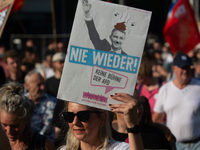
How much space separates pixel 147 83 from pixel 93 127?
3482 millimetres

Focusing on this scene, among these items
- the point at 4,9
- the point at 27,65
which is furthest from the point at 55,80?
the point at 4,9

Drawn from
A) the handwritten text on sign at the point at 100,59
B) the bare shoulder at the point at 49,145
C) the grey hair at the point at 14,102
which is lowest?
the bare shoulder at the point at 49,145

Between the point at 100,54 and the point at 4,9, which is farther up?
the point at 4,9

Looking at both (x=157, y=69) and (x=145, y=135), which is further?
(x=157, y=69)

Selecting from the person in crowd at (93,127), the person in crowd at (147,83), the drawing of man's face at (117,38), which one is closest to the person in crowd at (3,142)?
the person in crowd at (93,127)

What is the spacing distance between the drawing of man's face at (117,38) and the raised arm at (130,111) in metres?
0.35

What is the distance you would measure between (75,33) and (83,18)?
0.12m

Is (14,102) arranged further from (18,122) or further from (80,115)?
(80,115)

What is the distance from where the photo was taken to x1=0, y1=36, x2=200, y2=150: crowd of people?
2.53 metres

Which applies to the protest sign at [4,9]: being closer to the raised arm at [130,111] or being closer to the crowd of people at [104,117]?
the crowd of people at [104,117]

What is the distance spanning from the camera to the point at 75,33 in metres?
2.37

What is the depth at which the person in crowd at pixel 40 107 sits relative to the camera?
4875 mm

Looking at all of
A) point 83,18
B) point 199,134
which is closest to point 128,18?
point 83,18

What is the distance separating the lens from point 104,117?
268cm
